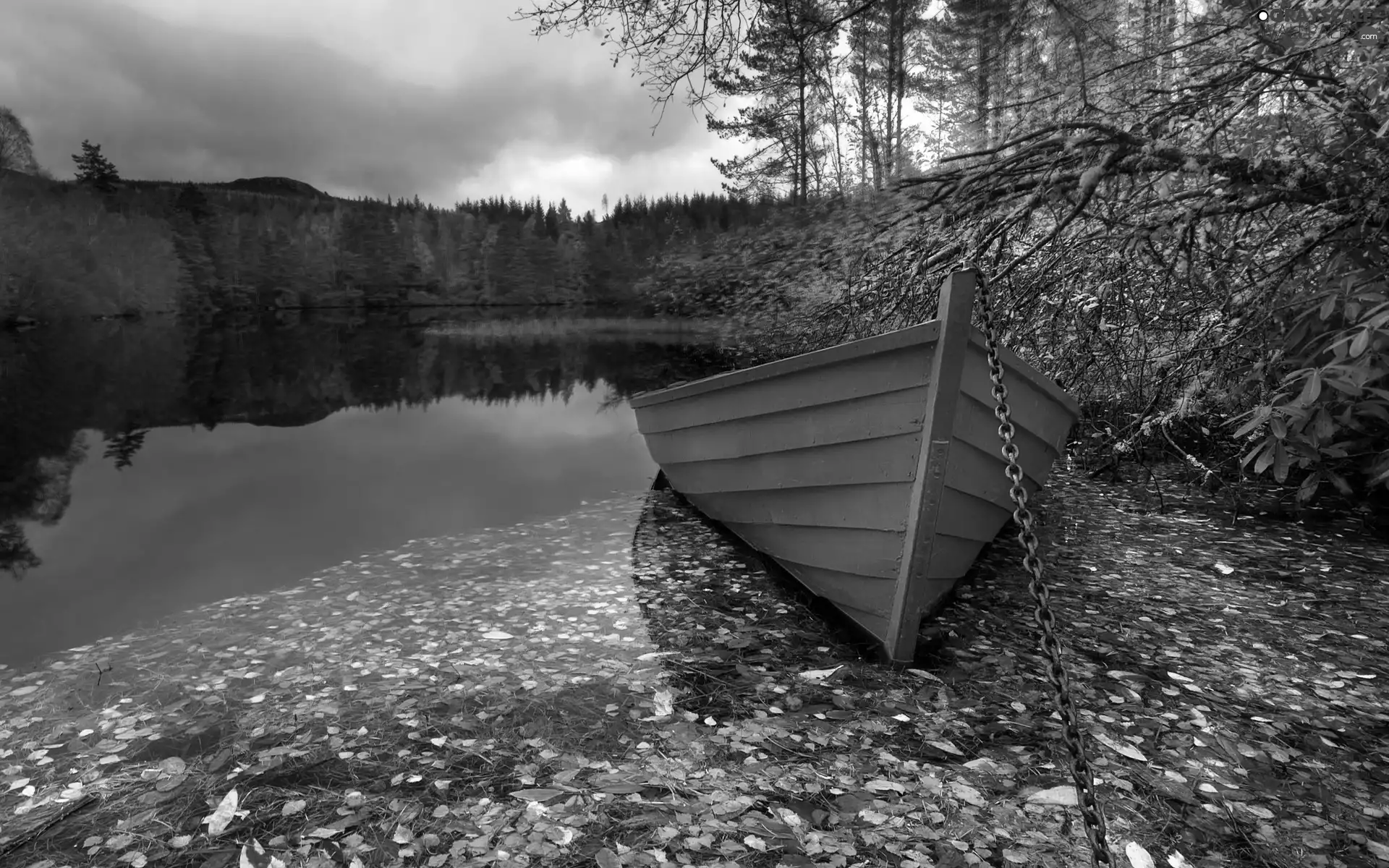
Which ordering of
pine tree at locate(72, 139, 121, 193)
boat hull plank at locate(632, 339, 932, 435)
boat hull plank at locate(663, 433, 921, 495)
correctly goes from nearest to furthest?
boat hull plank at locate(632, 339, 932, 435)
boat hull plank at locate(663, 433, 921, 495)
pine tree at locate(72, 139, 121, 193)

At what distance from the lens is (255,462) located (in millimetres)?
14945

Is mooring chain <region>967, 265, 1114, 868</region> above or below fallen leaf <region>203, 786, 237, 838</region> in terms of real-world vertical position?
above

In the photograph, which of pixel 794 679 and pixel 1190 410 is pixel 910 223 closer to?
pixel 1190 410

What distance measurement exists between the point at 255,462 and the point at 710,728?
14043mm

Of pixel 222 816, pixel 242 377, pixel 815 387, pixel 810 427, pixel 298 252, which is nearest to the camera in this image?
pixel 222 816

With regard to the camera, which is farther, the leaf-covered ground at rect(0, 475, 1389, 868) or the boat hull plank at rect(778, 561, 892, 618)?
the boat hull plank at rect(778, 561, 892, 618)

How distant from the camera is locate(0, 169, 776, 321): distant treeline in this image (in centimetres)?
5416

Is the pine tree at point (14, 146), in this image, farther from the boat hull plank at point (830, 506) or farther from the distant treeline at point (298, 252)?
the boat hull plank at point (830, 506)

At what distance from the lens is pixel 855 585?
211 inches

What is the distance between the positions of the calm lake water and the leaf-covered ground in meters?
2.40

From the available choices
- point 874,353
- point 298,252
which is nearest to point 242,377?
point 874,353

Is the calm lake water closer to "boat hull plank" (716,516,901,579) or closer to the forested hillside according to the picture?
"boat hull plank" (716,516,901,579)

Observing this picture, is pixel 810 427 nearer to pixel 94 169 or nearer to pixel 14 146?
pixel 14 146

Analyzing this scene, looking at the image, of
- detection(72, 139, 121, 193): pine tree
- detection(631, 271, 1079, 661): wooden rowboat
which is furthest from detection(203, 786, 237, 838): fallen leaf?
detection(72, 139, 121, 193): pine tree
